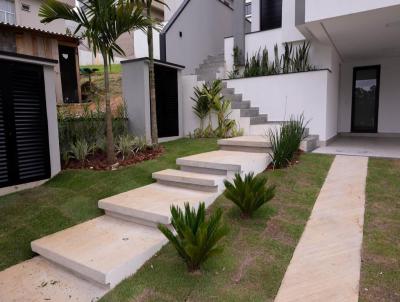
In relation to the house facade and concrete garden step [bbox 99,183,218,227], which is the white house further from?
the house facade

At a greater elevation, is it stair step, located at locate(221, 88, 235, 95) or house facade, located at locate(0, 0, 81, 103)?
house facade, located at locate(0, 0, 81, 103)

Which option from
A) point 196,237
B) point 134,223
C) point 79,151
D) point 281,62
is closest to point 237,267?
point 196,237

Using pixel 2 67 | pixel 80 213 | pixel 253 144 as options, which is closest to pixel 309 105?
pixel 253 144

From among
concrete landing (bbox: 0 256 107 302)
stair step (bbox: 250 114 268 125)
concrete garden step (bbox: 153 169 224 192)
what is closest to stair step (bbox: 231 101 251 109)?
stair step (bbox: 250 114 268 125)

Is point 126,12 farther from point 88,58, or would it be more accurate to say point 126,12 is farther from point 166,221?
point 88,58

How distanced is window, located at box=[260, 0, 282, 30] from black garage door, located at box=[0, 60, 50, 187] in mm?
8080

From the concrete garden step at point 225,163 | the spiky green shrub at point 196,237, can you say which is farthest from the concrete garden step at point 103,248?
the concrete garden step at point 225,163

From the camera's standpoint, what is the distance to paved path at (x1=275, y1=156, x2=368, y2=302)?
Result: 238cm

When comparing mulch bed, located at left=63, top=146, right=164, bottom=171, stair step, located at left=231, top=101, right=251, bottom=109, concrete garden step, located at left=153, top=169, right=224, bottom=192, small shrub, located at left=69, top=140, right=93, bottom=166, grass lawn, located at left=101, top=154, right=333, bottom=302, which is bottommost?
grass lawn, located at left=101, top=154, right=333, bottom=302

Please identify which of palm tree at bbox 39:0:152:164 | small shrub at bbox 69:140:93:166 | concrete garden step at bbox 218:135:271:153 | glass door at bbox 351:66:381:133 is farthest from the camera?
glass door at bbox 351:66:381:133

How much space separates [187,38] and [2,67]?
7032mm

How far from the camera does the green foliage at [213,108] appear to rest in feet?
26.1

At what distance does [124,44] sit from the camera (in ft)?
64.6

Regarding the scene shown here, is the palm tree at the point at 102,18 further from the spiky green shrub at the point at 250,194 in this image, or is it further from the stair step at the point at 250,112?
the stair step at the point at 250,112
